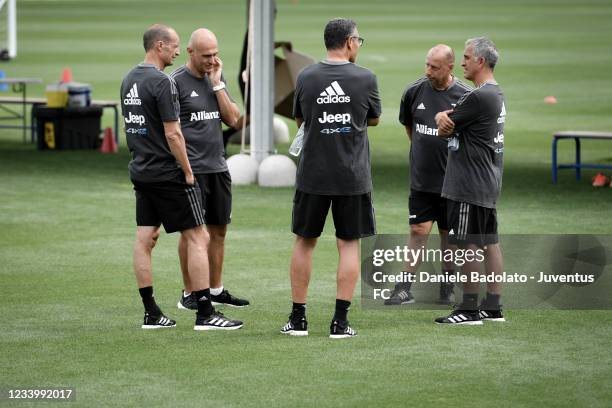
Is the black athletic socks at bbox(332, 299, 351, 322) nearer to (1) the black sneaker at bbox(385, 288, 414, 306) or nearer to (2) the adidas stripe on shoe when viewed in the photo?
(2) the adidas stripe on shoe

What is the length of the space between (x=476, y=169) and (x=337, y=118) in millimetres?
1149

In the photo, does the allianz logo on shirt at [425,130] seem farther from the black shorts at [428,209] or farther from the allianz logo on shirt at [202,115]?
the allianz logo on shirt at [202,115]

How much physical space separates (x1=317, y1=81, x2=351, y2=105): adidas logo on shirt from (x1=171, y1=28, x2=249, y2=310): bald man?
3.53 feet

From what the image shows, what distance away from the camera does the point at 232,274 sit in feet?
38.8

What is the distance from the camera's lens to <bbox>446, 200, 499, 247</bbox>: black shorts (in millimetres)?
9672

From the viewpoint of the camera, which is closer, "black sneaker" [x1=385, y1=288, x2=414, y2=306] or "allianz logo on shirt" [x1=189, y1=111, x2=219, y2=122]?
"allianz logo on shirt" [x1=189, y1=111, x2=219, y2=122]

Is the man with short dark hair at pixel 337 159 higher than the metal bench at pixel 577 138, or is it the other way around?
the man with short dark hair at pixel 337 159

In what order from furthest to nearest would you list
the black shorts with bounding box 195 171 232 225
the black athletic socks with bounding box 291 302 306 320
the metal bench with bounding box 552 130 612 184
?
1. the metal bench with bounding box 552 130 612 184
2. the black shorts with bounding box 195 171 232 225
3. the black athletic socks with bounding box 291 302 306 320

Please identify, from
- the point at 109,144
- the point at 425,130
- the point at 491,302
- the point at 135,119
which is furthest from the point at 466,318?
the point at 109,144

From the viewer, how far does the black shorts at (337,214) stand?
9250mm

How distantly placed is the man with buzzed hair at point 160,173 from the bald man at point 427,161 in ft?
5.67

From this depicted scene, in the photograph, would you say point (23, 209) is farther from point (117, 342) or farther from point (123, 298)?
point (117, 342)

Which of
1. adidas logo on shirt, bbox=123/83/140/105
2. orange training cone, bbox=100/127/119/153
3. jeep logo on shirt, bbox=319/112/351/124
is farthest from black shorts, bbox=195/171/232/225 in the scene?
orange training cone, bbox=100/127/119/153

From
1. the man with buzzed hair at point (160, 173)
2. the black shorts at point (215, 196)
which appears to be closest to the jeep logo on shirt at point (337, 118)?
the man with buzzed hair at point (160, 173)
